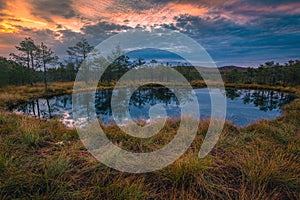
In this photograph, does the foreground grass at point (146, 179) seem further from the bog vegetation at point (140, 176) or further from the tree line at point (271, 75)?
the tree line at point (271, 75)

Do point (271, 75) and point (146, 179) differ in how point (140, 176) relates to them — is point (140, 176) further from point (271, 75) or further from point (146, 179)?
point (271, 75)

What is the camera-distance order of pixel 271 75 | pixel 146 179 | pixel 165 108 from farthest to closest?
pixel 271 75 → pixel 165 108 → pixel 146 179

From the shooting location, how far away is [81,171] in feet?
7.81

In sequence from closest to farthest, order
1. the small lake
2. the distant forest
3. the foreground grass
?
1. the foreground grass
2. the small lake
3. the distant forest

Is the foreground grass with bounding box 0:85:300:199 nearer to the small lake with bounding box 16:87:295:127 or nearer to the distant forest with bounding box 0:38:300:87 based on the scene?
the small lake with bounding box 16:87:295:127

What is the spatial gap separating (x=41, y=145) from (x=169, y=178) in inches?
108

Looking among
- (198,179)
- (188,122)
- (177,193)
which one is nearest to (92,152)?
(177,193)

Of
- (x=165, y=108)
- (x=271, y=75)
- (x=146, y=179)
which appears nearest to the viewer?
(x=146, y=179)

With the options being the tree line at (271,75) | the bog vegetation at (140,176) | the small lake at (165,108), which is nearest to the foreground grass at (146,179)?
the bog vegetation at (140,176)

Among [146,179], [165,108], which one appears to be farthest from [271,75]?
[146,179]

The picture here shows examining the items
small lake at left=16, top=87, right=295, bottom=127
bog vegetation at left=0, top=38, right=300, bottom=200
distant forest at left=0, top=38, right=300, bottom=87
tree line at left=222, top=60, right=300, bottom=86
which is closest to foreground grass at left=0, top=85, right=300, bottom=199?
bog vegetation at left=0, top=38, right=300, bottom=200

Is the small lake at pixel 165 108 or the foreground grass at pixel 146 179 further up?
the foreground grass at pixel 146 179

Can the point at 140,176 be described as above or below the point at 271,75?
below

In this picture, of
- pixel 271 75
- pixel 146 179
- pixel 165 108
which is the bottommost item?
pixel 165 108
